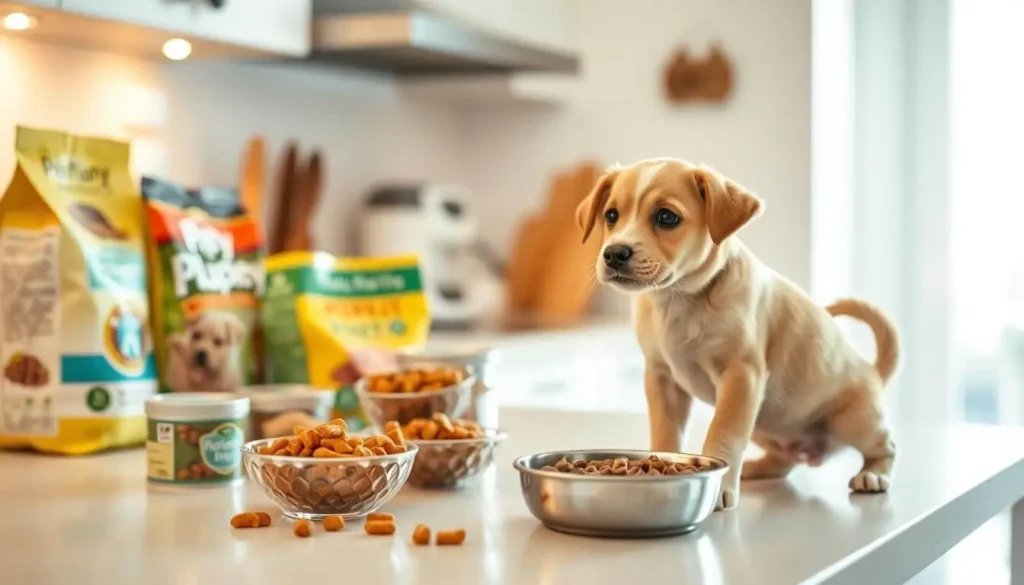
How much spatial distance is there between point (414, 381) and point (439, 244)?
1.57 m

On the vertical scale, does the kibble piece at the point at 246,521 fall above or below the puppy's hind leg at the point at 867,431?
below

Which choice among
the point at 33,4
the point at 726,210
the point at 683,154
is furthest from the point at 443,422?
the point at 683,154

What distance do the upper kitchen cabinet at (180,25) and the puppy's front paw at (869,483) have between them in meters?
1.13

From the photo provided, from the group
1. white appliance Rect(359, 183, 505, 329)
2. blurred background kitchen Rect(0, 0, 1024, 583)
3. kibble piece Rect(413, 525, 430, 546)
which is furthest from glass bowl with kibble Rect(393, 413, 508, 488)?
white appliance Rect(359, 183, 505, 329)

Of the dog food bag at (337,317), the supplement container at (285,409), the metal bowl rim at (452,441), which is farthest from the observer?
the dog food bag at (337,317)

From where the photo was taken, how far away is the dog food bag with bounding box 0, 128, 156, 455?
1.46m

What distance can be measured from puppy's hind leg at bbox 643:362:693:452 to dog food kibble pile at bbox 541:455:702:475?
0.16m

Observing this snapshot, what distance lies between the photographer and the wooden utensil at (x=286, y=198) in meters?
2.48

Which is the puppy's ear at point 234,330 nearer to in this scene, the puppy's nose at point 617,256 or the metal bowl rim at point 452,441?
the metal bowl rim at point 452,441

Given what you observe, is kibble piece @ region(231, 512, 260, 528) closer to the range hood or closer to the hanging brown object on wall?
the range hood

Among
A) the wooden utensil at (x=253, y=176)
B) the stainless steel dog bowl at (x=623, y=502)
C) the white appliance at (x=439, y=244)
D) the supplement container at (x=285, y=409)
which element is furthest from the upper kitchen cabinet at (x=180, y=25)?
the stainless steel dog bowl at (x=623, y=502)

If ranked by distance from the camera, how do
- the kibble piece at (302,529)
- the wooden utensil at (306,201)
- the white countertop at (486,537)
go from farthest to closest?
the wooden utensil at (306,201) → the kibble piece at (302,529) → the white countertop at (486,537)

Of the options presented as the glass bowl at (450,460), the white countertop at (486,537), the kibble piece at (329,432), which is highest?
the kibble piece at (329,432)

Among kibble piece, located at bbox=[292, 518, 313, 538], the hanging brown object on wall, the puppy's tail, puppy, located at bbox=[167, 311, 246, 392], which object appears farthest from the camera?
the hanging brown object on wall
